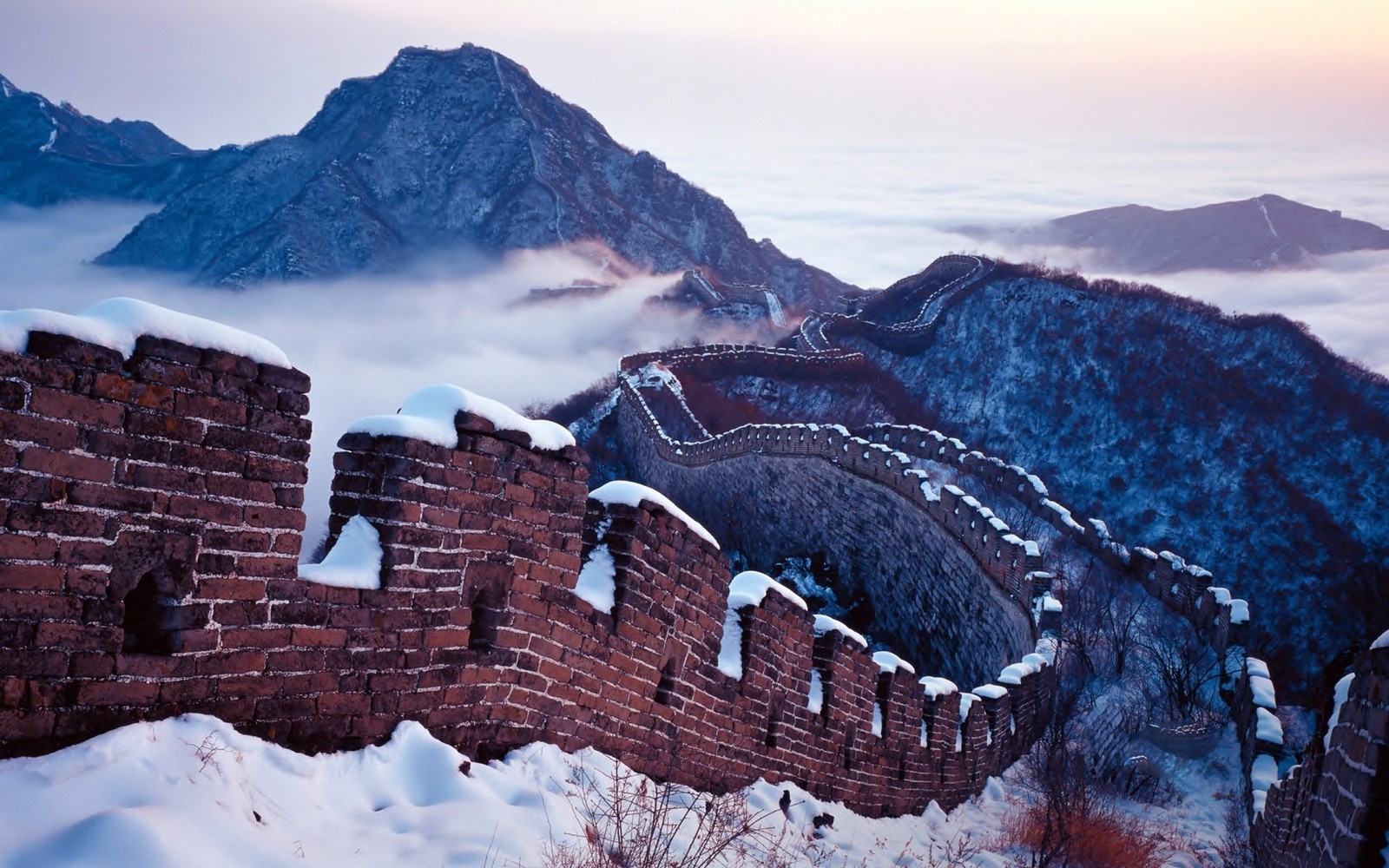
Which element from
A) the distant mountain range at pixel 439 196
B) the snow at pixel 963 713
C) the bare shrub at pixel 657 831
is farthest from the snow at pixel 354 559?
the distant mountain range at pixel 439 196

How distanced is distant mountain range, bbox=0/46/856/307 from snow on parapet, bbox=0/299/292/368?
11795cm

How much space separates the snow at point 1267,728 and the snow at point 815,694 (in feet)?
22.0

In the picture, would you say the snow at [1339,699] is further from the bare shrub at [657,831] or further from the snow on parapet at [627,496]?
the snow on parapet at [627,496]

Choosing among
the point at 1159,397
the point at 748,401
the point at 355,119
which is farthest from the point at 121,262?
the point at 1159,397

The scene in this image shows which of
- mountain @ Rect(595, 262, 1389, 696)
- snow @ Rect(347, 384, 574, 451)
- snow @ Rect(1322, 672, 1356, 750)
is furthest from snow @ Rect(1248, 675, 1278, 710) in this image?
mountain @ Rect(595, 262, 1389, 696)

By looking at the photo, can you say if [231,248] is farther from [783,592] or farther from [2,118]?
[783,592]

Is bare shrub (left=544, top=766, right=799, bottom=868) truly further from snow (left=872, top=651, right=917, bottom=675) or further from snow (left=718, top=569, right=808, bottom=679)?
snow (left=872, top=651, right=917, bottom=675)

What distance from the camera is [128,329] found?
3369 mm

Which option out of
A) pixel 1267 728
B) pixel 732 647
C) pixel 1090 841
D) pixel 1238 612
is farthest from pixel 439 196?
pixel 732 647

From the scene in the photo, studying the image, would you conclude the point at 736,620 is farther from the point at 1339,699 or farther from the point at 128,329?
the point at 128,329

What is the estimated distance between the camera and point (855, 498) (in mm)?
27266

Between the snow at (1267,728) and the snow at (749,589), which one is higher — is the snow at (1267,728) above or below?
below

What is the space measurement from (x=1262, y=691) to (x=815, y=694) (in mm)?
8323

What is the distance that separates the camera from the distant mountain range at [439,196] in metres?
122
